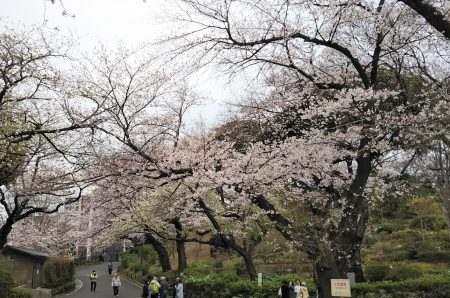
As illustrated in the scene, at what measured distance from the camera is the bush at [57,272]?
87.1ft

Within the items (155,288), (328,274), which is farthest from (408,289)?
(155,288)

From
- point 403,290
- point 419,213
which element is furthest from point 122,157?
point 419,213

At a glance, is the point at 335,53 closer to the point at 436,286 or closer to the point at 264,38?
the point at 264,38

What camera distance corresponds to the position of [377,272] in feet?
64.5

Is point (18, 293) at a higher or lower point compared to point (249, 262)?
lower

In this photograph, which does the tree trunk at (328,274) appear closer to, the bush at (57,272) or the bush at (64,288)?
the bush at (64,288)

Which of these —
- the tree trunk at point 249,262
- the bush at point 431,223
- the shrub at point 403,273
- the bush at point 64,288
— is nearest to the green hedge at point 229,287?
the tree trunk at point 249,262

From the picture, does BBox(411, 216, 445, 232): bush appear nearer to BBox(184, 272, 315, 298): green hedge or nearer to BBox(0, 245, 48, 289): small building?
BBox(184, 272, 315, 298): green hedge

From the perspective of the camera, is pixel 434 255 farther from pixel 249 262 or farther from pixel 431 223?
pixel 249 262

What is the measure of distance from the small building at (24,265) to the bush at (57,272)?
505mm

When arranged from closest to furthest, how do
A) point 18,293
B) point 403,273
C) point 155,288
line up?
point 18,293 < point 155,288 < point 403,273

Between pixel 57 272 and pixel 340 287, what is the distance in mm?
23633

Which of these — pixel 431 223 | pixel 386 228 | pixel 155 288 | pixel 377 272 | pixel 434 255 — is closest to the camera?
pixel 155 288

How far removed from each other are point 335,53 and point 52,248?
3168 cm
